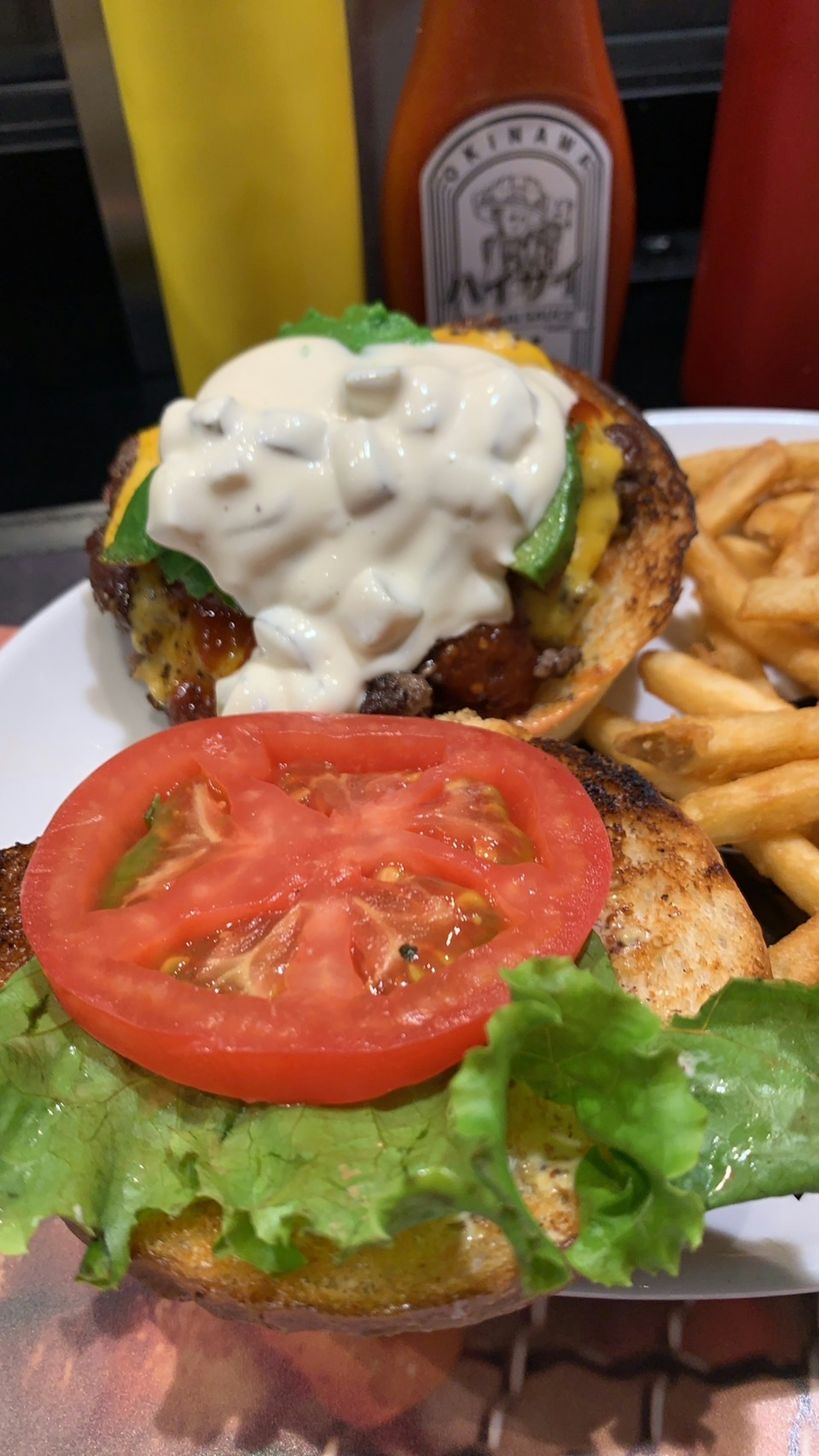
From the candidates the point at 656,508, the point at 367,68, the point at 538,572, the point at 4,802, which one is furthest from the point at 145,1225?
the point at 367,68

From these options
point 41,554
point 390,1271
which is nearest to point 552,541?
point 390,1271

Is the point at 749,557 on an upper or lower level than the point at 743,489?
lower

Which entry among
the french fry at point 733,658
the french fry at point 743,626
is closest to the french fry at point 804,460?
the french fry at point 743,626

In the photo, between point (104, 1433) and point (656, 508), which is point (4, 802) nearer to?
point (104, 1433)

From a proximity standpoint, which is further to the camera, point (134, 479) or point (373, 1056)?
point (134, 479)

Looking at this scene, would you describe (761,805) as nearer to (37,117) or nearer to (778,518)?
(778,518)

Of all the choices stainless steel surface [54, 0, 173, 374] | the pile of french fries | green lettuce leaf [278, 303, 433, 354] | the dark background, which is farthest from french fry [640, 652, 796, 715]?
stainless steel surface [54, 0, 173, 374]

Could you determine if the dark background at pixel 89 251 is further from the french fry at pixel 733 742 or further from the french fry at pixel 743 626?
the french fry at pixel 733 742

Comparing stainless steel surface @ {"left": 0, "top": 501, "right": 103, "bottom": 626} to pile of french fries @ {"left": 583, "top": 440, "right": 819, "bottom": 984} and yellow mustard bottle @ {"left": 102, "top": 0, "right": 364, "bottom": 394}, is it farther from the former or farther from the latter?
pile of french fries @ {"left": 583, "top": 440, "right": 819, "bottom": 984}
